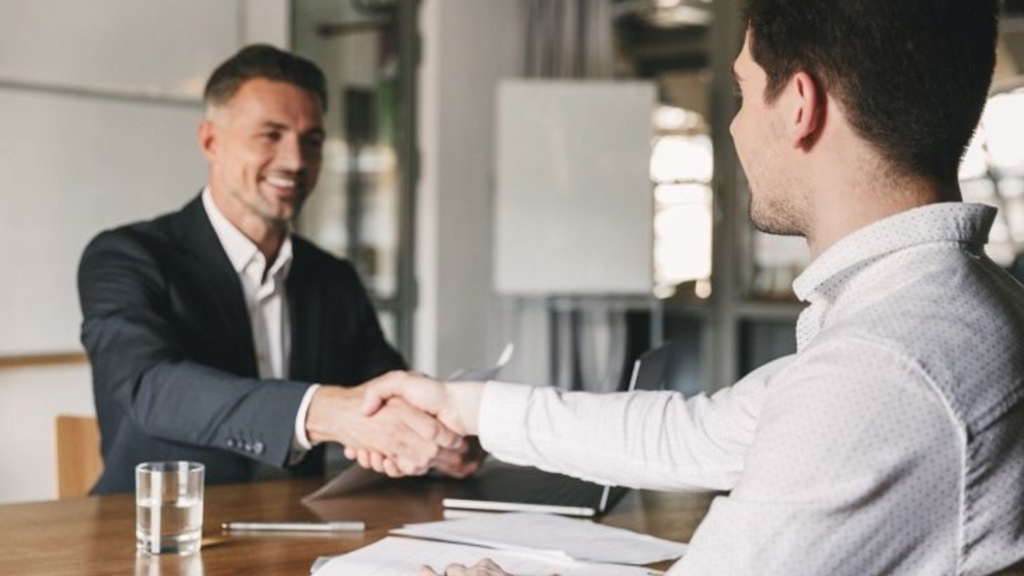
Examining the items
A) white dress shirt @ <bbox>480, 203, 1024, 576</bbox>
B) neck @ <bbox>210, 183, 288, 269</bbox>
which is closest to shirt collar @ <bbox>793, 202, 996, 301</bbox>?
white dress shirt @ <bbox>480, 203, 1024, 576</bbox>

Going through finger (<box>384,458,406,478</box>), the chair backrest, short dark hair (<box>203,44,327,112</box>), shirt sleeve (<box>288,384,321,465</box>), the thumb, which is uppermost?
short dark hair (<box>203,44,327,112</box>)

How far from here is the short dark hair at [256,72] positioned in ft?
9.02

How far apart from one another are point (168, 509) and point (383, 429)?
47 centimetres

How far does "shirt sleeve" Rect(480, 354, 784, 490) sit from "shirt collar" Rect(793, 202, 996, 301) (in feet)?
1.36

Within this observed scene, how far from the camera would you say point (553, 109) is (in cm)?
540

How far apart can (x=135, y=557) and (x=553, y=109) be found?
4037 mm

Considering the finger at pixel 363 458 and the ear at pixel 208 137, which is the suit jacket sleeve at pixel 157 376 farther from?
the ear at pixel 208 137

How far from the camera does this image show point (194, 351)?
243cm

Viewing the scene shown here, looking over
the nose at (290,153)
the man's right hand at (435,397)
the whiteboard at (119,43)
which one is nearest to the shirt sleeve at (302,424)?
the man's right hand at (435,397)

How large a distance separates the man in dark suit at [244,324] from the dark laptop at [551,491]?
0.07 meters

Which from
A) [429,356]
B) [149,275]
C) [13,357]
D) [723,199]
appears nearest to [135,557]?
[149,275]

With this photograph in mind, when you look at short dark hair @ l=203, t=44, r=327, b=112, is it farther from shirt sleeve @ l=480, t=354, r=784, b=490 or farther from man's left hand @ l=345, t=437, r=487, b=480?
shirt sleeve @ l=480, t=354, r=784, b=490

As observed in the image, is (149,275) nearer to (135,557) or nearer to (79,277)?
(79,277)

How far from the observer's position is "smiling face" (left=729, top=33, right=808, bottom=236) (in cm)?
135
